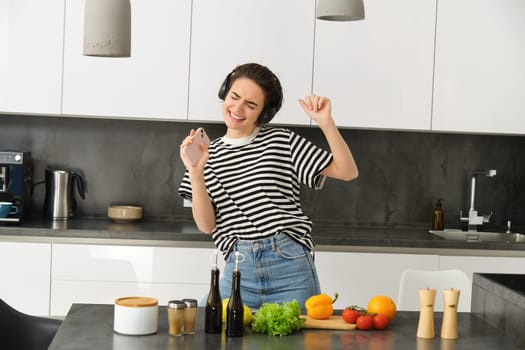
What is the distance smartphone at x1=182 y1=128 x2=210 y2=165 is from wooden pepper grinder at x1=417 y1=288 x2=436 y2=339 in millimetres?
801

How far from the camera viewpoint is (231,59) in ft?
14.9

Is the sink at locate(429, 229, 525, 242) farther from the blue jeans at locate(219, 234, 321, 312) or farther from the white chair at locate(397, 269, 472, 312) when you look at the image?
the blue jeans at locate(219, 234, 321, 312)

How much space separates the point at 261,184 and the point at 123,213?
190 cm

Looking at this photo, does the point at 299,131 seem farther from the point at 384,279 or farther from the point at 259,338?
the point at 259,338

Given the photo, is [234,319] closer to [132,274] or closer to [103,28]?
[103,28]

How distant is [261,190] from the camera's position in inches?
117

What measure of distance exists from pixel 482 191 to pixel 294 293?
8.27 feet

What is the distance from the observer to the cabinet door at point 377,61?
457 centimetres

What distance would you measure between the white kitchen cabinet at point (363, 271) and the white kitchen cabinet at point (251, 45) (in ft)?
2.52

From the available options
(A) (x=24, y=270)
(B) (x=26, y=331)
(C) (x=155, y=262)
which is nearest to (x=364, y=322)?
(B) (x=26, y=331)

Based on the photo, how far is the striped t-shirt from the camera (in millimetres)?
2957

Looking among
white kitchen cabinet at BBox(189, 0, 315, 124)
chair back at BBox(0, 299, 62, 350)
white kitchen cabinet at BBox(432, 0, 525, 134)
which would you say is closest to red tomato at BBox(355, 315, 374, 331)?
chair back at BBox(0, 299, 62, 350)

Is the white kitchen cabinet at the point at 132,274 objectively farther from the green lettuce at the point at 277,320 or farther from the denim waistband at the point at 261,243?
the green lettuce at the point at 277,320

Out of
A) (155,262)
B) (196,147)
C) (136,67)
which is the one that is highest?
(136,67)
